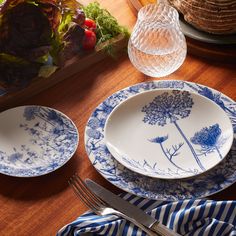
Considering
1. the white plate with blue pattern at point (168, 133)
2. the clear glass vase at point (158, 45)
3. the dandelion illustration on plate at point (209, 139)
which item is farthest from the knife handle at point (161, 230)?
the clear glass vase at point (158, 45)

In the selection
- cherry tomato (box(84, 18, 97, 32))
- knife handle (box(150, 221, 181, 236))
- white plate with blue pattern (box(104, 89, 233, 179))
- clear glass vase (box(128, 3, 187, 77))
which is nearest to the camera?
knife handle (box(150, 221, 181, 236))

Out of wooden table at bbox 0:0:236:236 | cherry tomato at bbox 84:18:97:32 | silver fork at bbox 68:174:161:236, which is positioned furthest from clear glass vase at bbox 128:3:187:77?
silver fork at bbox 68:174:161:236

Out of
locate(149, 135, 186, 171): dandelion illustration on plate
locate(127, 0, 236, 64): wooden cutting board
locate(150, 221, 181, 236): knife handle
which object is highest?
locate(150, 221, 181, 236): knife handle

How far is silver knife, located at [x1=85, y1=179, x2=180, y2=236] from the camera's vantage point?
78 centimetres

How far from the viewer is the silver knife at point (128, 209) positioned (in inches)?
30.6

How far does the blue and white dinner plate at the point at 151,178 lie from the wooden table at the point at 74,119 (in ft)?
0.08

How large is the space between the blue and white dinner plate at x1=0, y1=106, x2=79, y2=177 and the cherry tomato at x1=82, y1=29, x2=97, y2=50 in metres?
0.21

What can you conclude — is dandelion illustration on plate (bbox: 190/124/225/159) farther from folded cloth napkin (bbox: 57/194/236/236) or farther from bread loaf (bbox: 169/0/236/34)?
bread loaf (bbox: 169/0/236/34)

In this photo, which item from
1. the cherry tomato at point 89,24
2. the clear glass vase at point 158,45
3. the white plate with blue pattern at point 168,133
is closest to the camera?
the white plate with blue pattern at point 168,133

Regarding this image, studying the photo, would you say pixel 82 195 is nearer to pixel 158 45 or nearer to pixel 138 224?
pixel 138 224

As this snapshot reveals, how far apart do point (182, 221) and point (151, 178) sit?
0.40 feet

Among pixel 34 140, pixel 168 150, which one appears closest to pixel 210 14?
pixel 168 150

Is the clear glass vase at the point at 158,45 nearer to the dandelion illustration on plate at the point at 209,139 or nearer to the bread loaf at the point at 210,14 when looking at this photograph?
the bread loaf at the point at 210,14

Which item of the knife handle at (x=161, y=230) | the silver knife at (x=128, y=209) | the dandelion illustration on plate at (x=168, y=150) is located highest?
the silver knife at (x=128, y=209)
